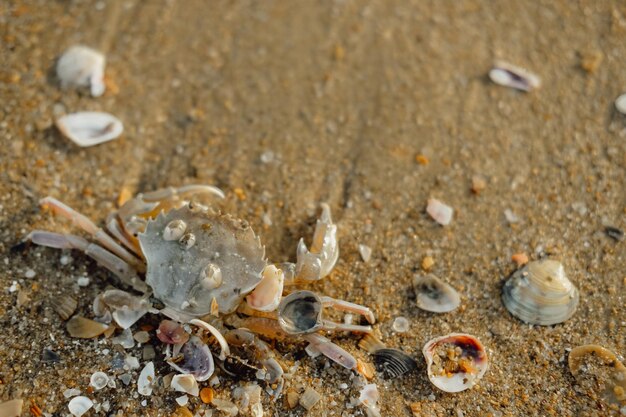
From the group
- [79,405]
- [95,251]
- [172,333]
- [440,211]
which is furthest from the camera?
[440,211]

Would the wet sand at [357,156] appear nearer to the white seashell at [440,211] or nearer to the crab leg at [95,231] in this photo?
the white seashell at [440,211]

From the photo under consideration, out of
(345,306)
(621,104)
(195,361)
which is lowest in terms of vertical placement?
(195,361)

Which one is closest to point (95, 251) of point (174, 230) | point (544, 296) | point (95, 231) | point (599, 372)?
point (95, 231)

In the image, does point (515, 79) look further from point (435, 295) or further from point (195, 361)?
point (195, 361)

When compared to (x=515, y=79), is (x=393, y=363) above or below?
below

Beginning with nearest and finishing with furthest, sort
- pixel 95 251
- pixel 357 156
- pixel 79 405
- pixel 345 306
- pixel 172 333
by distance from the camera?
pixel 79 405
pixel 172 333
pixel 345 306
pixel 95 251
pixel 357 156

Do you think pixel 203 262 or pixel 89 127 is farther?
pixel 89 127

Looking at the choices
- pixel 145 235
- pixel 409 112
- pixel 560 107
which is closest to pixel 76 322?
pixel 145 235
